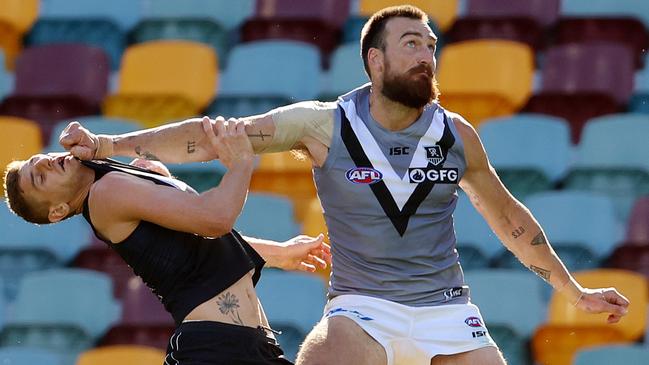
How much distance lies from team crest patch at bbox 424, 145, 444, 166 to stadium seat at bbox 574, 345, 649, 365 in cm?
260

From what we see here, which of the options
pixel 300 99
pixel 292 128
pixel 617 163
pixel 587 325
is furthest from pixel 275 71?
pixel 292 128

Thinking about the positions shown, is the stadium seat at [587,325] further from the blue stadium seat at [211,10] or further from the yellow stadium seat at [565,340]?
the blue stadium seat at [211,10]

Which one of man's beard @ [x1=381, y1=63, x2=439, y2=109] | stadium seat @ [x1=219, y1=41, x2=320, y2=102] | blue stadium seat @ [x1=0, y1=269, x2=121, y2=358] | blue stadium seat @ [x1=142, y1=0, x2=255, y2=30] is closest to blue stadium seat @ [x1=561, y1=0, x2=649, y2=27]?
stadium seat @ [x1=219, y1=41, x2=320, y2=102]

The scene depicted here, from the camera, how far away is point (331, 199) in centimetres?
511

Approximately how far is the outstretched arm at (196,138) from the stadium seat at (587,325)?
9.81 feet

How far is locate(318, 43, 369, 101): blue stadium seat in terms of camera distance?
944 cm

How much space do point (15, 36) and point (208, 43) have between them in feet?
4.73

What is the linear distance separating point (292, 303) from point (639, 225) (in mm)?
2027

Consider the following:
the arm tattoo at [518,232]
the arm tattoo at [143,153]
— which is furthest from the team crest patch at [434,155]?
the arm tattoo at [143,153]

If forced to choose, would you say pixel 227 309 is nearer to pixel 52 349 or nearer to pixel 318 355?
pixel 318 355

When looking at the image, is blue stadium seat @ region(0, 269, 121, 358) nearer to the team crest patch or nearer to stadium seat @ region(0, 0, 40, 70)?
stadium seat @ region(0, 0, 40, 70)

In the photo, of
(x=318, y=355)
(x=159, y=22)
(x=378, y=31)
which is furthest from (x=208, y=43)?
(x=318, y=355)

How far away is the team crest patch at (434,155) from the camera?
5141mm

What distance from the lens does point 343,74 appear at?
950cm
